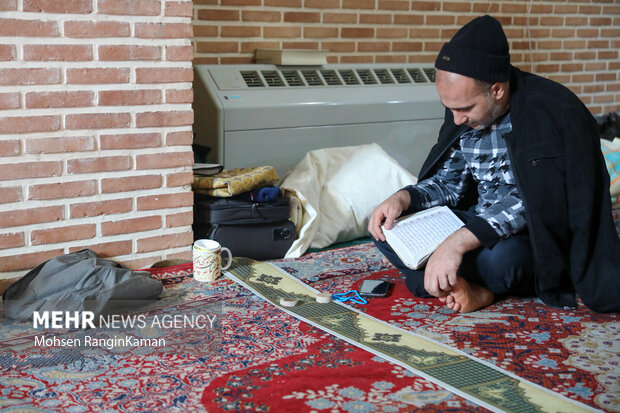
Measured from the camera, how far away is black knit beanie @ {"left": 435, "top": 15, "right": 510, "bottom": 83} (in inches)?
81.0

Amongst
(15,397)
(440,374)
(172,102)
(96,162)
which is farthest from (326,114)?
(15,397)

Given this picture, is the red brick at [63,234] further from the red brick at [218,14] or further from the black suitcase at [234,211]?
the red brick at [218,14]

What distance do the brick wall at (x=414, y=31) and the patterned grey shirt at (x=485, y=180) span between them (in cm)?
133

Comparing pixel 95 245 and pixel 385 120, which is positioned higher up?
pixel 385 120

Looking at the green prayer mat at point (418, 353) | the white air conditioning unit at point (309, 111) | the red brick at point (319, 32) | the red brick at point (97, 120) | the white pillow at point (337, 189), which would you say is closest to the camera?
the green prayer mat at point (418, 353)

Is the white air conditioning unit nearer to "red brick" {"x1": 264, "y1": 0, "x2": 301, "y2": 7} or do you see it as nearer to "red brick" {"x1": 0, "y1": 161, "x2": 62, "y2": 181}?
"red brick" {"x1": 264, "y1": 0, "x2": 301, "y2": 7}

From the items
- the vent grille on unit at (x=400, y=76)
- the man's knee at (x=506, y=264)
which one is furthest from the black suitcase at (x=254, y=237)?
the vent grille on unit at (x=400, y=76)

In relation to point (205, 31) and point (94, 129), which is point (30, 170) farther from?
point (205, 31)

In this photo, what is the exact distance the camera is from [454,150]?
244cm

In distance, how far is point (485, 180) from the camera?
2352 millimetres

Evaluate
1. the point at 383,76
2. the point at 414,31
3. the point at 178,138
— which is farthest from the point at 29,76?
the point at 414,31

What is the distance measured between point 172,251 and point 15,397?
1050mm

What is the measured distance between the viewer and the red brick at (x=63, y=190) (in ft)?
7.79

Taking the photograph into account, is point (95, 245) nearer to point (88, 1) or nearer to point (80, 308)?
point (80, 308)
